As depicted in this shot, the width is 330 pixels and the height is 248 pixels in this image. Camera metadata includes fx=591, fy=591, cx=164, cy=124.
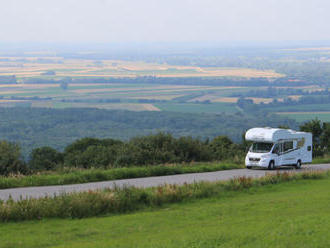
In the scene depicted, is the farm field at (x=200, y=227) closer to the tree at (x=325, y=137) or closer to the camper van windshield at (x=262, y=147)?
the camper van windshield at (x=262, y=147)

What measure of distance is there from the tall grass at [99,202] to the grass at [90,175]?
5080 mm

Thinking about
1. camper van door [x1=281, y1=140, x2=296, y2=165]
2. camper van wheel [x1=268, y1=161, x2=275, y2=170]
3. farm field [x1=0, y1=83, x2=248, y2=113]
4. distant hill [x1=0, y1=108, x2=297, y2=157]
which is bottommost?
distant hill [x1=0, y1=108, x2=297, y2=157]

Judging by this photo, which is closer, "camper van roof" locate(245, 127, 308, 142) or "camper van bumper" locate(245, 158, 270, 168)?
"camper van bumper" locate(245, 158, 270, 168)

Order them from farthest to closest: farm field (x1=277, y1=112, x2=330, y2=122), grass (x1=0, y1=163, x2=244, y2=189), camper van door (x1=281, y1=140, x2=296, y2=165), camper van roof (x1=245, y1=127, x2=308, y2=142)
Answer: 1. farm field (x1=277, y1=112, x2=330, y2=122)
2. camper van door (x1=281, y1=140, x2=296, y2=165)
3. camper van roof (x1=245, y1=127, x2=308, y2=142)
4. grass (x1=0, y1=163, x2=244, y2=189)

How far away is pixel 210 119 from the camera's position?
132750 millimetres

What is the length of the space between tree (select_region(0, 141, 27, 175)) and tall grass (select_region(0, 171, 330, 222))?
351 inches

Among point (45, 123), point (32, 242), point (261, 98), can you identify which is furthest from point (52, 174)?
point (261, 98)

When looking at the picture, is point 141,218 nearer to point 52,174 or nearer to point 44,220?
point 44,220

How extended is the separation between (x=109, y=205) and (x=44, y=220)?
5.71 ft

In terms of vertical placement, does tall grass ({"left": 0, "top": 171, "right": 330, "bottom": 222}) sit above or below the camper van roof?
above

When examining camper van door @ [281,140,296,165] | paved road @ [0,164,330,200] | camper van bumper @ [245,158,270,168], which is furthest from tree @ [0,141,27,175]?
camper van door @ [281,140,296,165]

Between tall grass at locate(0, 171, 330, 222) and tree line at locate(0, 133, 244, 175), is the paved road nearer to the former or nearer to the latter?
tall grass at locate(0, 171, 330, 222)

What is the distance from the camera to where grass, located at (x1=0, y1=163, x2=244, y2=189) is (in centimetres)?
1914

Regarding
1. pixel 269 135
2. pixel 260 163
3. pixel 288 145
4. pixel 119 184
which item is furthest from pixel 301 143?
pixel 119 184
